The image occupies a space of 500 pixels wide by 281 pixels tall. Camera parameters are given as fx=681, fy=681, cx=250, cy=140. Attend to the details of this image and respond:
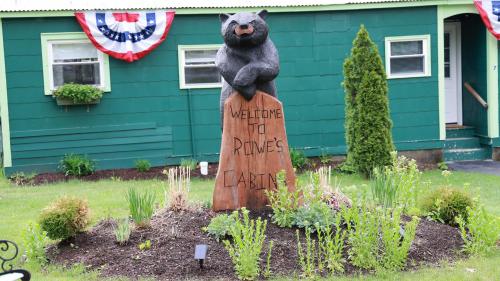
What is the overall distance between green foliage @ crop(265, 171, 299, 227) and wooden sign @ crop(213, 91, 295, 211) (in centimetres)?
35

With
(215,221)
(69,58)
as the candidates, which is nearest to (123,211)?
(215,221)

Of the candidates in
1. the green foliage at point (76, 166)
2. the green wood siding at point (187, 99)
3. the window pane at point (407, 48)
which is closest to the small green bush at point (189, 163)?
the green wood siding at point (187, 99)

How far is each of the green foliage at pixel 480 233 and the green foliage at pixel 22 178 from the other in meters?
7.83

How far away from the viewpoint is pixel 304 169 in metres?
12.6

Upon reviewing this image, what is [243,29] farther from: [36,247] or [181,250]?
[36,247]

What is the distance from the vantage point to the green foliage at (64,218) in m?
6.39

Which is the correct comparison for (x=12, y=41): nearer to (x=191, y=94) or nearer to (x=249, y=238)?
(x=191, y=94)

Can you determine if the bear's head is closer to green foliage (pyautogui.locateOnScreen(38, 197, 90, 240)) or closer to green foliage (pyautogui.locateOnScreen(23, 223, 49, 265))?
green foliage (pyautogui.locateOnScreen(38, 197, 90, 240))

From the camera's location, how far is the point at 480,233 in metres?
6.34

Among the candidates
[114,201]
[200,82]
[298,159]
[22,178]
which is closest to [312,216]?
[114,201]

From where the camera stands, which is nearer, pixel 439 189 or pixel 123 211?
pixel 439 189

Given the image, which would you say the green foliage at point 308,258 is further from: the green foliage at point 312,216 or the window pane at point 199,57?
the window pane at point 199,57

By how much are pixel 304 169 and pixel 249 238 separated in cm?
685

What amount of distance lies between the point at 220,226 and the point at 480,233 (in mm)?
2427
